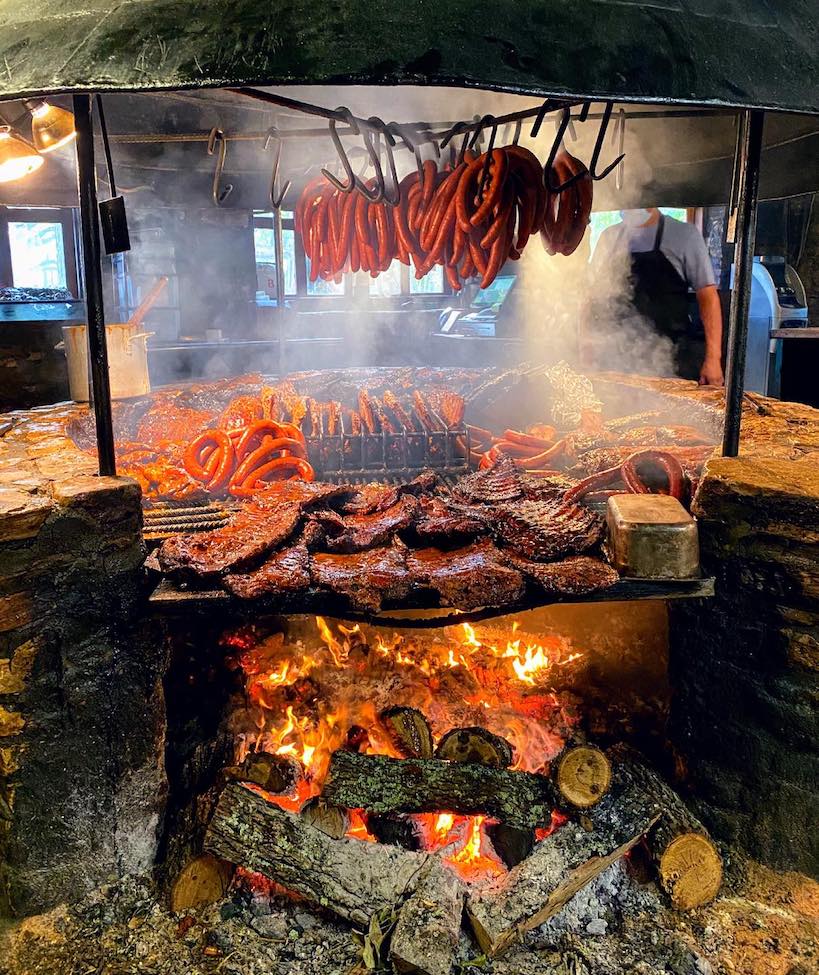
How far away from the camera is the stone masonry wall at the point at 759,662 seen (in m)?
3.33

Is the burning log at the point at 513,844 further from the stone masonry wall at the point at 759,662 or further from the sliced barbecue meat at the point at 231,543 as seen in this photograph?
the sliced barbecue meat at the point at 231,543

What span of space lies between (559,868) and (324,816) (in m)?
A: 1.10

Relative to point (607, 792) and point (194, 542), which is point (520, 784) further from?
point (194, 542)

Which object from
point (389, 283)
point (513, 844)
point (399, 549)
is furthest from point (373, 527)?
point (389, 283)

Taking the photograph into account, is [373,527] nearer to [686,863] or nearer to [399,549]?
[399,549]

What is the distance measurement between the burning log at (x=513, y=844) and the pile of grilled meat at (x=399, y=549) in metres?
1.13

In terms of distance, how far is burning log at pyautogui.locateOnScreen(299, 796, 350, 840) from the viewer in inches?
139

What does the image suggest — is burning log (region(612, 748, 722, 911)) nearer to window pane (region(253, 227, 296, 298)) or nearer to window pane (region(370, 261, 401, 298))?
window pane (region(370, 261, 401, 298))

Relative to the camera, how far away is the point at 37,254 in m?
21.6

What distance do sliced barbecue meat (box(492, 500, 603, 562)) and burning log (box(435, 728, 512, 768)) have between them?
40.8 inches

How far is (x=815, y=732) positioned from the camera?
11.0ft

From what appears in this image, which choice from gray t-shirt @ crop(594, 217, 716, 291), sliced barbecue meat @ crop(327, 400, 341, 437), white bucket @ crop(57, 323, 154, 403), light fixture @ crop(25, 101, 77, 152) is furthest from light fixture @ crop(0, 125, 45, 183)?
gray t-shirt @ crop(594, 217, 716, 291)

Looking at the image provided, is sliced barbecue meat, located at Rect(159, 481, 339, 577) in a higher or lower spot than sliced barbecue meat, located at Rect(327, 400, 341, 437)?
lower

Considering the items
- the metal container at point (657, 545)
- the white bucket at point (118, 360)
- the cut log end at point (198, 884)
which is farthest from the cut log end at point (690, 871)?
the white bucket at point (118, 360)
